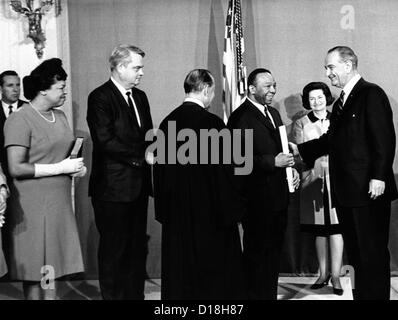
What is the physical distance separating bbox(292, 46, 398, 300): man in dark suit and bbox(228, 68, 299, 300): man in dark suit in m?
0.40

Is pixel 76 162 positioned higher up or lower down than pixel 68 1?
lower down

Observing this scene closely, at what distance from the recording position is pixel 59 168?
356 centimetres

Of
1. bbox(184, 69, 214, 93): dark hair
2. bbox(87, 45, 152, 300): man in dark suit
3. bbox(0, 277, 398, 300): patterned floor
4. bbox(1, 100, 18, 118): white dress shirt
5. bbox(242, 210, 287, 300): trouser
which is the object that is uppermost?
bbox(184, 69, 214, 93): dark hair

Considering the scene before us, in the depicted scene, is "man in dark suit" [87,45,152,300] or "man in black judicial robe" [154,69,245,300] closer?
"man in black judicial robe" [154,69,245,300]

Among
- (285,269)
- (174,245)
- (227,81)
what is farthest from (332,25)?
(174,245)

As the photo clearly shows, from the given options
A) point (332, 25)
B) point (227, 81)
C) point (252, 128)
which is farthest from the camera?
point (332, 25)

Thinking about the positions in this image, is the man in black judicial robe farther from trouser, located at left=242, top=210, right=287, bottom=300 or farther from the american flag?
the american flag

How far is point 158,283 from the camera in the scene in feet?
16.0

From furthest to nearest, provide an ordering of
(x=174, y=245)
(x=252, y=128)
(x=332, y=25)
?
(x=332, y=25) → (x=252, y=128) → (x=174, y=245)

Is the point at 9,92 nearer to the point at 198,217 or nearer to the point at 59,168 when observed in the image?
the point at 59,168

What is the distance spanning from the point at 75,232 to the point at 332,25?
2.36 m

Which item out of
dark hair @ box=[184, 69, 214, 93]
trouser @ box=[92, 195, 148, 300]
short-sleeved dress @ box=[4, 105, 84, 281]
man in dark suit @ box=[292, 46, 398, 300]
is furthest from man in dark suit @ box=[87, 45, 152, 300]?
man in dark suit @ box=[292, 46, 398, 300]

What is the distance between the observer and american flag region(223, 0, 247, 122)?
14.1ft

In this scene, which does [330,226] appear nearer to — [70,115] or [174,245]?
[174,245]
